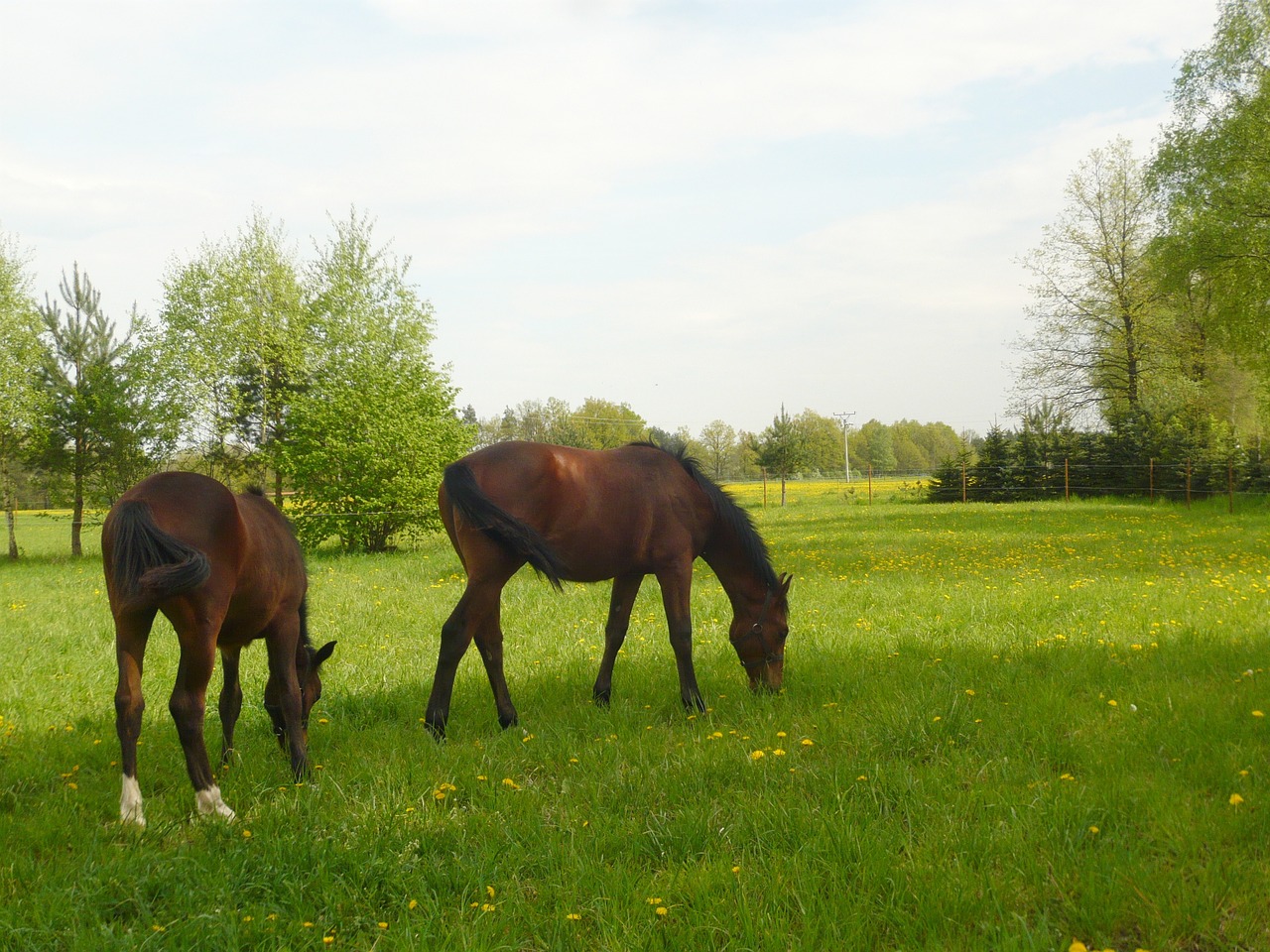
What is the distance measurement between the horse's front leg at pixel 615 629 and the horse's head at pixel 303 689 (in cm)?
190

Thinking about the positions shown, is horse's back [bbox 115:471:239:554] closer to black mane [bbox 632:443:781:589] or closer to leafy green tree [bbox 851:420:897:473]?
black mane [bbox 632:443:781:589]

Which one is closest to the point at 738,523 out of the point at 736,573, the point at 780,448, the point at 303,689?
the point at 736,573

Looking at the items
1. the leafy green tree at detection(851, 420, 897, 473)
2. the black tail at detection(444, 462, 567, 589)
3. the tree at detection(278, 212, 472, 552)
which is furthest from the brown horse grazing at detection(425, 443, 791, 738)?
the leafy green tree at detection(851, 420, 897, 473)

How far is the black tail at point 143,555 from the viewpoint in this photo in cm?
362

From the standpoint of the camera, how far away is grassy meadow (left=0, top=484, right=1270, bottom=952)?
2.80m

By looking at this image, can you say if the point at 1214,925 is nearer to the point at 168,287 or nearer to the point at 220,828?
the point at 220,828

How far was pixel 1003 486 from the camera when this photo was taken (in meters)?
32.8

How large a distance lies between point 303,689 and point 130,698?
1.28 metres

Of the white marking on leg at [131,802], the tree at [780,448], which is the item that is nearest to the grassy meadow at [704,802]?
the white marking on leg at [131,802]

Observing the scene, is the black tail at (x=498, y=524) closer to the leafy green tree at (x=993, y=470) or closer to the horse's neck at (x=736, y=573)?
the horse's neck at (x=736, y=573)

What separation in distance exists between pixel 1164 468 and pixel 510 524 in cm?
3085

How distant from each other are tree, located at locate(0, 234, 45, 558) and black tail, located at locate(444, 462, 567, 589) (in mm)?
25450

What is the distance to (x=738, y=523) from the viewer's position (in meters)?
6.18

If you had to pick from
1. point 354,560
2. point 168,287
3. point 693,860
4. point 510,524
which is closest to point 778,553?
point 354,560
